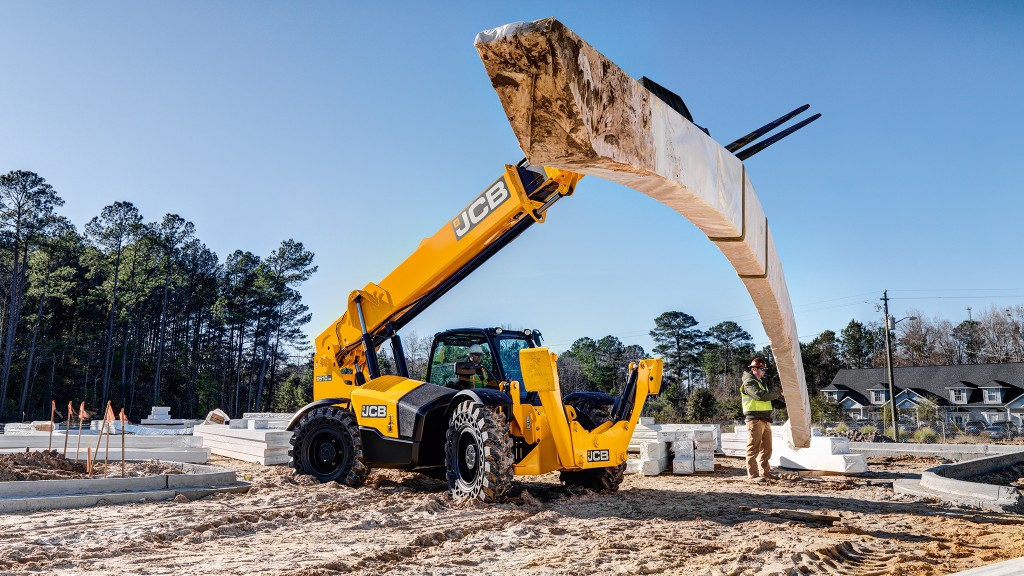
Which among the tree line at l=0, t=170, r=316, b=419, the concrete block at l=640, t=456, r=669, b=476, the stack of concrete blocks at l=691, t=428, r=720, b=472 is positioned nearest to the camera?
the concrete block at l=640, t=456, r=669, b=476

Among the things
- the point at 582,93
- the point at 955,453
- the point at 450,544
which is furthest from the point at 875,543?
the point at 955,453

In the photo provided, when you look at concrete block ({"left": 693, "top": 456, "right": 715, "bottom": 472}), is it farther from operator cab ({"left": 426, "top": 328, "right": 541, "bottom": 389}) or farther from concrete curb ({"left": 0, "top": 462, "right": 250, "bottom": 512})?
concrete curb ({"left": 0, "top": 462, "right": 250, "bottom": 512})

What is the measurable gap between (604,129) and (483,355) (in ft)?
19.8

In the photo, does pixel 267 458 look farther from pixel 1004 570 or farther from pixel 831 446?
pixel 1004 570

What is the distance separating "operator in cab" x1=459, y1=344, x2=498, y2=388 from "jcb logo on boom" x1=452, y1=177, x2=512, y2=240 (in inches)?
57.5

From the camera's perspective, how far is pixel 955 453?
13.5 meters

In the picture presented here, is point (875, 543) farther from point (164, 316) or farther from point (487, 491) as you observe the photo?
point (164, 316)

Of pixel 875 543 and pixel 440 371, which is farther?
pixel 440 371

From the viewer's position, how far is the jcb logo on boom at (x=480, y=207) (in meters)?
7.54

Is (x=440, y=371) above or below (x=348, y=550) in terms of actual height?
above

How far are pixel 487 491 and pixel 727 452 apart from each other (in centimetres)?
830

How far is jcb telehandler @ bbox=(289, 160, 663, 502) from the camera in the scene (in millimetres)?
7035

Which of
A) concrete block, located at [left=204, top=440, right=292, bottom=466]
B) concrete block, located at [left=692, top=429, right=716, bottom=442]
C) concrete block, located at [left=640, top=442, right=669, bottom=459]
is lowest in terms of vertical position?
concrete block, located at [left=204, top=440, right=292, bottom=466]

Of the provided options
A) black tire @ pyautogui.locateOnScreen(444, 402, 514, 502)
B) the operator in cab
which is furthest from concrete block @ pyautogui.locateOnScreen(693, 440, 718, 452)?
black tire @ pyautogui.locateOnScreen(444, 402, 514, 502)
